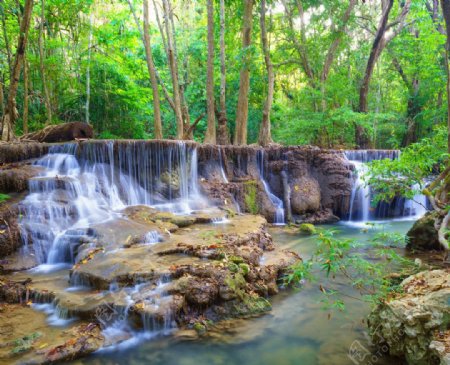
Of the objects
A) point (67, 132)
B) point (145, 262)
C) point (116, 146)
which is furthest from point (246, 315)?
point (67, 132)

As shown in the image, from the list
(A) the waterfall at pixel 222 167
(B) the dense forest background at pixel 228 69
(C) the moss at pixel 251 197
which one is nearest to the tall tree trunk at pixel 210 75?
(B) the dense forest background at pixel 228 69

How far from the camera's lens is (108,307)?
15.3ft

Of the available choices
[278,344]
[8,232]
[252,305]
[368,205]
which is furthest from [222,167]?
[278,344]

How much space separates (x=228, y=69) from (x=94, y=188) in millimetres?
11826

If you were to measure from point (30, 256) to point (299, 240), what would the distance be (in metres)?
6.28

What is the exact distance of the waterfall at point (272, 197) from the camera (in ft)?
38.7

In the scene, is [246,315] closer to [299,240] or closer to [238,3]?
[299,240]

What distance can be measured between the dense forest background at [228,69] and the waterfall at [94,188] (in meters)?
2.99

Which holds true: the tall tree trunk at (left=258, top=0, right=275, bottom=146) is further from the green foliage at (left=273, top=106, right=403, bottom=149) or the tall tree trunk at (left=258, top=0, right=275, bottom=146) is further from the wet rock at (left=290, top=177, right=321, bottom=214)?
the green foliage at (left=273, top=106, right=403, bottom=149)

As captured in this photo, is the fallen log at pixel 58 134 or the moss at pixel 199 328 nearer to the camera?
the moss at pixel 199 328

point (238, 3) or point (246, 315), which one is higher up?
point (238, 3)

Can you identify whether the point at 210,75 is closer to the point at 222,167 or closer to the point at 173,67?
the point at 173,67

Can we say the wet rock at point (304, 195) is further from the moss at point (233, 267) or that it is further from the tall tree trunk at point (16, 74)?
the tall tree trunk at point (16, 74)

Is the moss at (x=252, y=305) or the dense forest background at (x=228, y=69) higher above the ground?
the dense forest background at (x=228, y=69)
